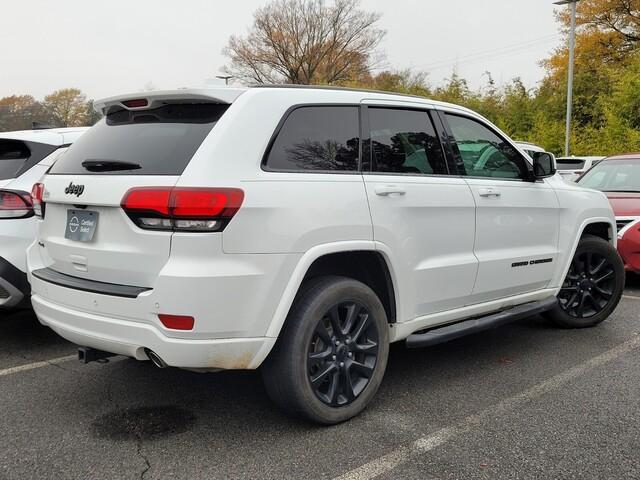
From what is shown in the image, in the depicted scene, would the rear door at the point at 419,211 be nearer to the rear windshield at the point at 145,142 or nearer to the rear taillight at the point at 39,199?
the rear windshield at the point at 145,142

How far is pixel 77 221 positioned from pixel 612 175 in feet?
22.7

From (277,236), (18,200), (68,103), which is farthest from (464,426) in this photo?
(68,103)

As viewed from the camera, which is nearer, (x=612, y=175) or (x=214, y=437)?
(x=214, y=437)

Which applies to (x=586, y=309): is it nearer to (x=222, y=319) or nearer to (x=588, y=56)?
(x=222, y=319)

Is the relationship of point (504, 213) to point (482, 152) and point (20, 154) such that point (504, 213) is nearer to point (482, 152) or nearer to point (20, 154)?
point (482, 152)

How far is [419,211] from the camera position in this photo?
347 centimetres

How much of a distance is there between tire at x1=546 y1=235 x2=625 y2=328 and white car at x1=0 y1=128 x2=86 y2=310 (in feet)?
13.4

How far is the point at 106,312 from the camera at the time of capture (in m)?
2.88

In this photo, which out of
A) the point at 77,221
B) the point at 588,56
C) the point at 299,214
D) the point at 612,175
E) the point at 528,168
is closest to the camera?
the point at 299,214

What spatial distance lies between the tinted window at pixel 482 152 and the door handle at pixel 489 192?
13 centimetres

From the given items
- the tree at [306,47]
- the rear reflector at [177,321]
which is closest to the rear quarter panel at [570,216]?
Answer: the rear reflector at [177,321]

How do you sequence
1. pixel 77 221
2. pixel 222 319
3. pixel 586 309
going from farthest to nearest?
pixel 586 309 → pixel 77 221 → pixel 222 319

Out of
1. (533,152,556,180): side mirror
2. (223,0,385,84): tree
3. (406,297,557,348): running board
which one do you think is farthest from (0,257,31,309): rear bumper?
(223,0,385,84): tree

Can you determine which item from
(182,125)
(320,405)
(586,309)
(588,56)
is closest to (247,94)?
(182,125)
